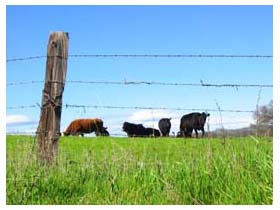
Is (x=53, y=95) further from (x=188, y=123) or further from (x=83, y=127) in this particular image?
(x=83, y=127)

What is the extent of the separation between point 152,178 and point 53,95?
1553mm

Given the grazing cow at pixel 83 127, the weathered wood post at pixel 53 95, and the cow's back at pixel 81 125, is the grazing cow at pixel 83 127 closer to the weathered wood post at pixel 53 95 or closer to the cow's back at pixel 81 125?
the cow's back at pixel 81 125

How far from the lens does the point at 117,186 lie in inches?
195

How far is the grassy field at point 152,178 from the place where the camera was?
4.67 metres

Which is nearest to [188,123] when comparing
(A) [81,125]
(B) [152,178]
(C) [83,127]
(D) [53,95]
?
(A) [81,125]

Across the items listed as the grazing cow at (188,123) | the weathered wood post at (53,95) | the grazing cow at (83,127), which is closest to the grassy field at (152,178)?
the weathered wood post at (53,95)

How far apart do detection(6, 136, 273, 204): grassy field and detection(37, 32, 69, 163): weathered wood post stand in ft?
1.18

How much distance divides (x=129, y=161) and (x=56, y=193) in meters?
0.83

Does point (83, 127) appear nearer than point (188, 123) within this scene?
No

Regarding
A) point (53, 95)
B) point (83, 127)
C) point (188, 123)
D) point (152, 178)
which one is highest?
point (53, 95)

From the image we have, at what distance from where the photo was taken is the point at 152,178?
5027mm

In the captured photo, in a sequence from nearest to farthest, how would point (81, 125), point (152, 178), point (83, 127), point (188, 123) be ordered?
point (152, 178) → point (188, 123) → point (81, 125) → point (83, 127)
